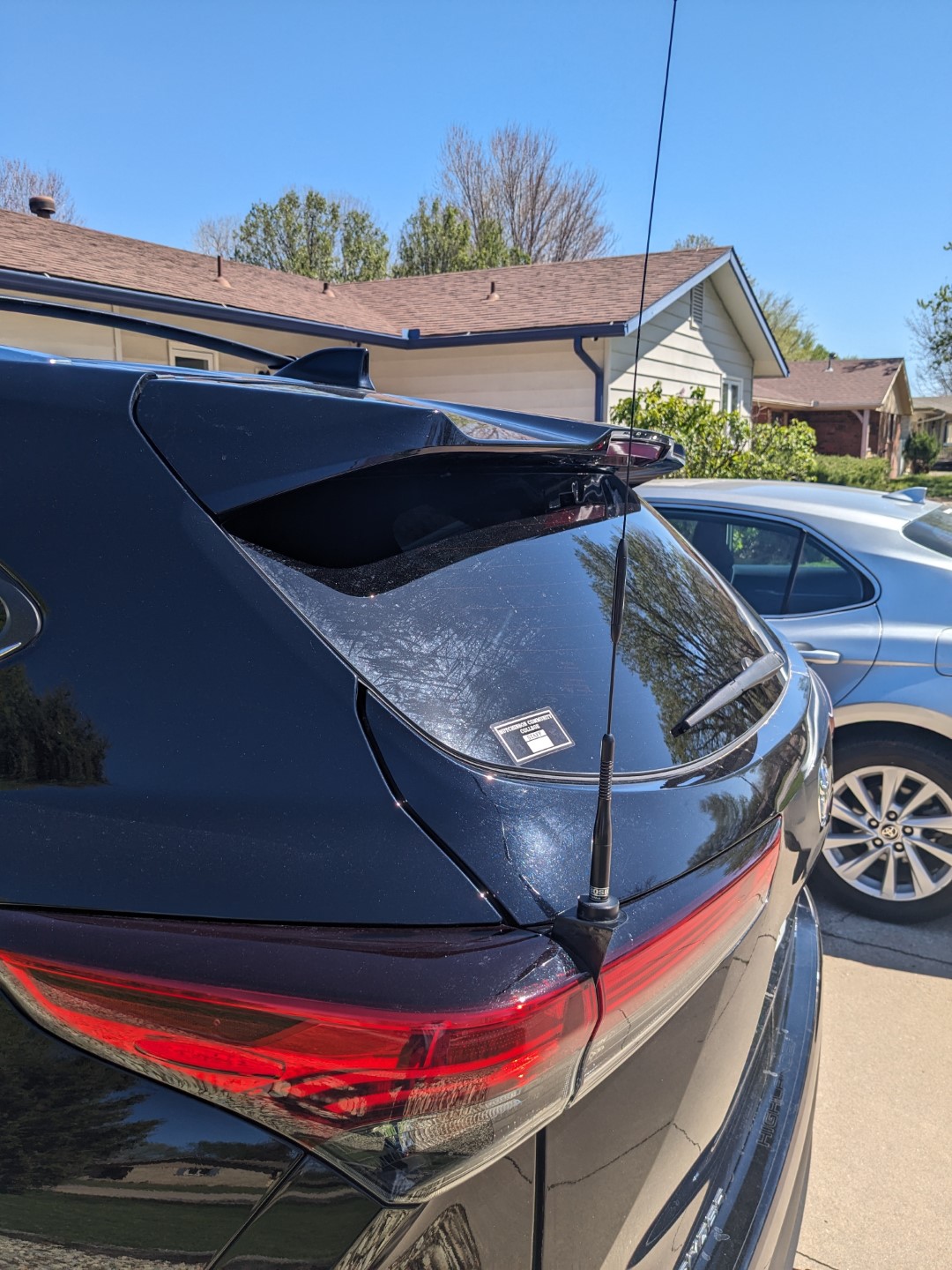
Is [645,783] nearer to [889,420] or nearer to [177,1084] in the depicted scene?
[177,1084]

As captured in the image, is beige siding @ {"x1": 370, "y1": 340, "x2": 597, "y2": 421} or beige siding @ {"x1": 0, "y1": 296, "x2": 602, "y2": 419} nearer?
beige siding @ {"x1": 0, "y1": 296, "x2": 602, "y2": 419}

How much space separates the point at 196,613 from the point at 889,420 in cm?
4977

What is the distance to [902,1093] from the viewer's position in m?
3.02

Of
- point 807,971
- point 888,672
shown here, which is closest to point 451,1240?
point 807,971

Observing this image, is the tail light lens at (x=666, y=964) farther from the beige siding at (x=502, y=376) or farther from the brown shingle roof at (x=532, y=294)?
the beige siding at (x=502, y=376)

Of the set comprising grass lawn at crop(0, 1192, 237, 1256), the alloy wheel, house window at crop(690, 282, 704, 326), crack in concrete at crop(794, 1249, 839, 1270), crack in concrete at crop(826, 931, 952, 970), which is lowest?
crack in concrete at crop(826, 931, 952, 970)

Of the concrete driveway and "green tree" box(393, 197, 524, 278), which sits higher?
"green tree" box(393, 197, 524, 278)

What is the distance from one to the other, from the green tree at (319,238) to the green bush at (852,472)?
1790 centimetres

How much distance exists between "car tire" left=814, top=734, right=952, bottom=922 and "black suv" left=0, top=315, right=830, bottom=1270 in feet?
8.61

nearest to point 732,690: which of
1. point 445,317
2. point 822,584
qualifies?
point 822,584

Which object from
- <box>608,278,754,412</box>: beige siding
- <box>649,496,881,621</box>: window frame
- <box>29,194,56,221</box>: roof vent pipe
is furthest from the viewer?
<box>608,278,754,412</box>: beige siding

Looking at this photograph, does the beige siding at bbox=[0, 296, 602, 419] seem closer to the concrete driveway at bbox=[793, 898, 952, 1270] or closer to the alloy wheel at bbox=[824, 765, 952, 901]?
the alloy wheel at bbox=[824, 765, 952, 901]

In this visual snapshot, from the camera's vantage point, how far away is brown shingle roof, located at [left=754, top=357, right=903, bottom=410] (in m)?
38.2

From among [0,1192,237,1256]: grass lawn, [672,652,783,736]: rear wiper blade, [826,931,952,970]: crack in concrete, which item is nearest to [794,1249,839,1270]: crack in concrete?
[672,652,783,736]: rear wiper blade
